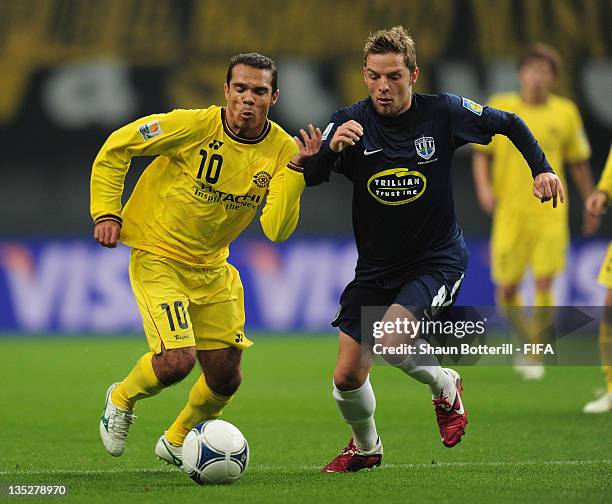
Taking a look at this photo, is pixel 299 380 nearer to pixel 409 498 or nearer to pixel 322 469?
pixel 322 469

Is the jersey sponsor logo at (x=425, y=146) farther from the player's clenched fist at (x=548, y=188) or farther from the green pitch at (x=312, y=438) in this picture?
the green pitch at (x=312, y=438)

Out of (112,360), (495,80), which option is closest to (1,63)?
(112,360)

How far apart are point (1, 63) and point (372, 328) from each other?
10.8m

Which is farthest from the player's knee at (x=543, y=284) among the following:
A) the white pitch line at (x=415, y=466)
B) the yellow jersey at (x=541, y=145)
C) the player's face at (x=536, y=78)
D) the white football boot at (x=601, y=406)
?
the white pitch line at (x=415, y=466)

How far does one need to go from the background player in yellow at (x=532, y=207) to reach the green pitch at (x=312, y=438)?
0.83 metres

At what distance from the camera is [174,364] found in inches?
260

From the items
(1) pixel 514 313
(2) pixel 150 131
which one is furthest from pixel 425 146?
(1) pixel 514 313

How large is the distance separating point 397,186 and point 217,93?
32.5 feet

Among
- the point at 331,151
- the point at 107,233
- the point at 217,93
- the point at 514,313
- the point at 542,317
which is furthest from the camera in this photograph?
the point at 217,93

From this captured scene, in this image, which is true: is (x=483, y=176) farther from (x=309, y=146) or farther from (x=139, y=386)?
(x=139, y=386)

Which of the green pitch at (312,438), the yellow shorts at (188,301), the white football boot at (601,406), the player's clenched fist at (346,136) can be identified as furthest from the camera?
the white football boot at (601,406)

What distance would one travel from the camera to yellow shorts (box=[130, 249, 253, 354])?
6742 mm

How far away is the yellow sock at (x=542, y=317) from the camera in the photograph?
12.1m

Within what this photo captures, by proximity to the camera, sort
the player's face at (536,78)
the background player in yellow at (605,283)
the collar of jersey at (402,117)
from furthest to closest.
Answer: the player's face at (536,78), the background player in yellow at (605,283), the collar of jersey at (402,117)
